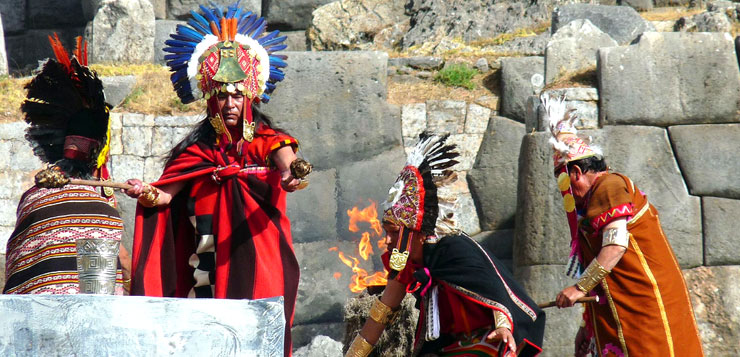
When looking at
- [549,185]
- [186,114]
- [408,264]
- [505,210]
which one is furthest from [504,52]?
[408,264]

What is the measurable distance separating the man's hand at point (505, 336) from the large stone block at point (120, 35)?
7.96 m

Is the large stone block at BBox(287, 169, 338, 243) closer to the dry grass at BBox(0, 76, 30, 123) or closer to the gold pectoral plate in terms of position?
the dry grass at BBox(0, 76, 30, 123)

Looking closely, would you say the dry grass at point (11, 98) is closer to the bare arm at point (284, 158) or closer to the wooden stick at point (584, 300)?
the bare arm at point (284, 158)

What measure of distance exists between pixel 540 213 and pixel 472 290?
9.89 feet

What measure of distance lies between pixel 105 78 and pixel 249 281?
4.93m

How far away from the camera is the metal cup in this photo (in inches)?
140

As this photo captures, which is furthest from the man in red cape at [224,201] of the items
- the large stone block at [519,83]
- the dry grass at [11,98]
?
the dry grass at [11,98]

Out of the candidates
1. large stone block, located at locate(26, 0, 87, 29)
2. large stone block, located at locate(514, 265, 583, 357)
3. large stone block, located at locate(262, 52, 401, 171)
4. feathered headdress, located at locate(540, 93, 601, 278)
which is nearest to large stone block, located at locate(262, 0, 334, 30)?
large stone block, located at locate(26, 0, 87, 29)

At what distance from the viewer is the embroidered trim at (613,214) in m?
5.56

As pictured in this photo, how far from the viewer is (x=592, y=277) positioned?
5.54m

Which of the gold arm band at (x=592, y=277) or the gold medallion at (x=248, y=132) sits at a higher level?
the gold medallion at (x=248, y=132)

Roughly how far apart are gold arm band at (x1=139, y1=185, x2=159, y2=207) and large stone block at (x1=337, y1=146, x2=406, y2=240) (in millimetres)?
3668

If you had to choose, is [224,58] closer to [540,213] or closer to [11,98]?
[540,213]

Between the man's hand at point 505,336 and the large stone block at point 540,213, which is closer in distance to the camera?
the man's hand at point 505,336
